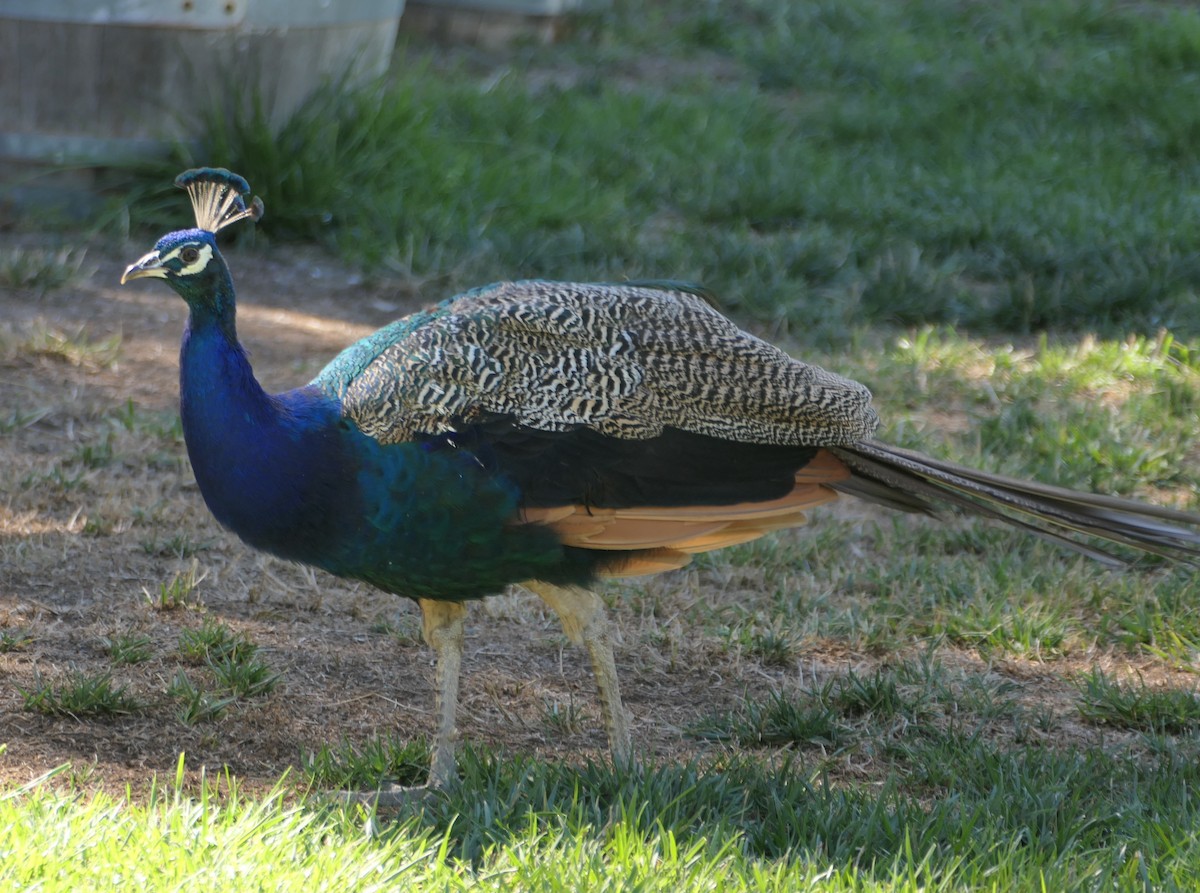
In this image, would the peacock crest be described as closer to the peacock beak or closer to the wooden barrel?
the peacock beak

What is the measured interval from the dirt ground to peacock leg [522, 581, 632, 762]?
0.18 metres

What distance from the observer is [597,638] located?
2.92m

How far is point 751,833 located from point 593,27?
7160 millimetres

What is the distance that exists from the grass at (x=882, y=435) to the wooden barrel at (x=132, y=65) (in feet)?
0.58

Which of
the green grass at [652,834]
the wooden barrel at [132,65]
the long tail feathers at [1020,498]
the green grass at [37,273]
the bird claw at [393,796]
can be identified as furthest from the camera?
the wooden barrel at [132,65]

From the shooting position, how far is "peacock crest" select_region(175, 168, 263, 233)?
9.34 feet

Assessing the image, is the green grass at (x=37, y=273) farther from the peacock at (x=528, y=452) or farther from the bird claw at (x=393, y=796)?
the bird claw at (x=393, y=796)

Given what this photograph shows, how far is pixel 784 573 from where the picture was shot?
12.9 feet

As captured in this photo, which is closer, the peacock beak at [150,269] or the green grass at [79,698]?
the peacock beak at [150,269]

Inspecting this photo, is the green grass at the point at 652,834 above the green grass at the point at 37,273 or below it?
above

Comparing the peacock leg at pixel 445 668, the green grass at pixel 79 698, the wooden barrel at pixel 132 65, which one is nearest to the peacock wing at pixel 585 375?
the peacock leg at pixel 445 668

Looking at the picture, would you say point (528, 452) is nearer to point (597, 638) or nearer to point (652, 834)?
point (597, 638)

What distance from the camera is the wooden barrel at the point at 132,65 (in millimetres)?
5609

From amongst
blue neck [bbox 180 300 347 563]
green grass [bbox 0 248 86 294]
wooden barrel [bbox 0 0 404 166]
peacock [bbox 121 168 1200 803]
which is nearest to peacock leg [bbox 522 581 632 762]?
peacock [bbox 121 168 1200 803]
